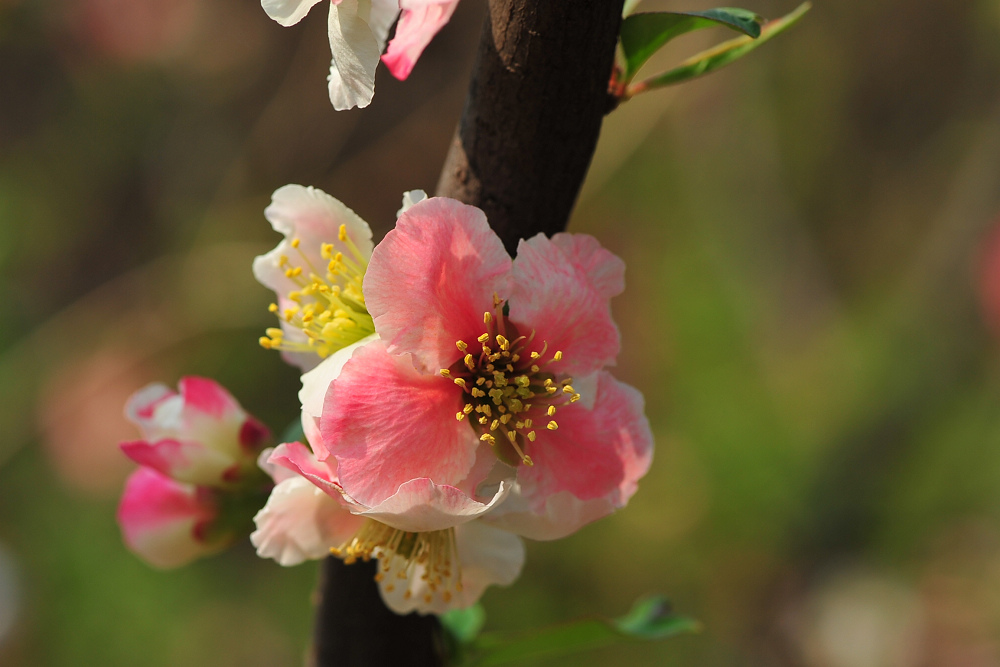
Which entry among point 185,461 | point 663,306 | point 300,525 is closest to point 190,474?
point 185,461

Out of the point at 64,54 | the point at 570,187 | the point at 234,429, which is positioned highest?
the point at 64,54

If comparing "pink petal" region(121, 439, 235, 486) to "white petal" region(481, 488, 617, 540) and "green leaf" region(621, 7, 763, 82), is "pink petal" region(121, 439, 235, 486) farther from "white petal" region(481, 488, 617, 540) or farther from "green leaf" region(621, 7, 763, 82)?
"green leaf" region(621, 7, 763, 82)

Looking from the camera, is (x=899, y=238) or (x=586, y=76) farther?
(x=899, y=238)

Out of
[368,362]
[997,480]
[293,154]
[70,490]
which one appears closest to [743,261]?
[997,480]

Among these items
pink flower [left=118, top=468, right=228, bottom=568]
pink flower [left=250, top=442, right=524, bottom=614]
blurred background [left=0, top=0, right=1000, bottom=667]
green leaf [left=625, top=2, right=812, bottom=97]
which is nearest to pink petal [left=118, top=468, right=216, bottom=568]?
pink flower [left=118, top=468, right=228, bottom=568]

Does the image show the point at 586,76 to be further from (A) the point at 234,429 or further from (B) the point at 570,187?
(A) the point at 234,429

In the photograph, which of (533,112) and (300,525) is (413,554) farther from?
(533,112)

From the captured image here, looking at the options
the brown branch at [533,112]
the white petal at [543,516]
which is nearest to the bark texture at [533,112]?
the brown branch at [533,112]
